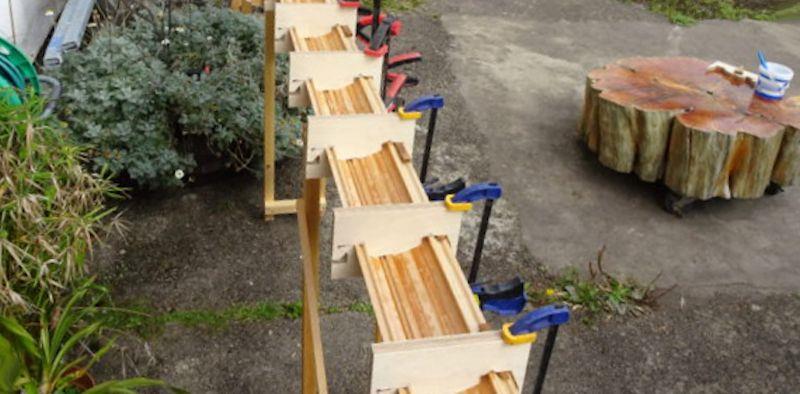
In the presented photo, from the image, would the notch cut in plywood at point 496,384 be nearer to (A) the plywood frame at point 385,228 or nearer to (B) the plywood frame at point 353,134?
(A) the plywood frame at point 385,228

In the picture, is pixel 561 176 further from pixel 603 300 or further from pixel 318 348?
pixel 318 348

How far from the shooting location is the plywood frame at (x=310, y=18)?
2.79 metres

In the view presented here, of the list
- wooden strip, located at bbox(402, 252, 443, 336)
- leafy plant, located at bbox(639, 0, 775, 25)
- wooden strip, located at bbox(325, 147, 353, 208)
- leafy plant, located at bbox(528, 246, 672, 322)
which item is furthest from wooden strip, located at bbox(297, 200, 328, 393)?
leafy plant, located at bbox(639, 0, 775, 25)

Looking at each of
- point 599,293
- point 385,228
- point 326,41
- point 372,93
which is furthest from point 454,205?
point 599,293

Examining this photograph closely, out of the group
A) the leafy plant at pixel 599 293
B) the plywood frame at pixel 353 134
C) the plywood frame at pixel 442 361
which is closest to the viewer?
the plywood frame at pixel 442 361

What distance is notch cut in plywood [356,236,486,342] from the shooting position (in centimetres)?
158

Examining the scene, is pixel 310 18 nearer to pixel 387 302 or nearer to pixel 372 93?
pixel 372 93

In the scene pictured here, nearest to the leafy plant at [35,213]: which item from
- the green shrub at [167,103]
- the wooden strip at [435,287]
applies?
the green shrub at [167,103]

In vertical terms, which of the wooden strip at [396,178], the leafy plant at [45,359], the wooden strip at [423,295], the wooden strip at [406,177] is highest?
the wooden strip at [406,177]

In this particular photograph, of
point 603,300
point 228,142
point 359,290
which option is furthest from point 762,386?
point 228,142

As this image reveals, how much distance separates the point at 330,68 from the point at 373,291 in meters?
1.02

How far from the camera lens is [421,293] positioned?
1.69 metres

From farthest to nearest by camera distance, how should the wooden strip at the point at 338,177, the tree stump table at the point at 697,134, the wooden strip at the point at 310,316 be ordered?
the tree stump table at the point at 697,134 → the wooden strip at the point at 310,316 → the wooden strip at the point at 338,177

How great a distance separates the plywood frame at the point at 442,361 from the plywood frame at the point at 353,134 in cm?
81
